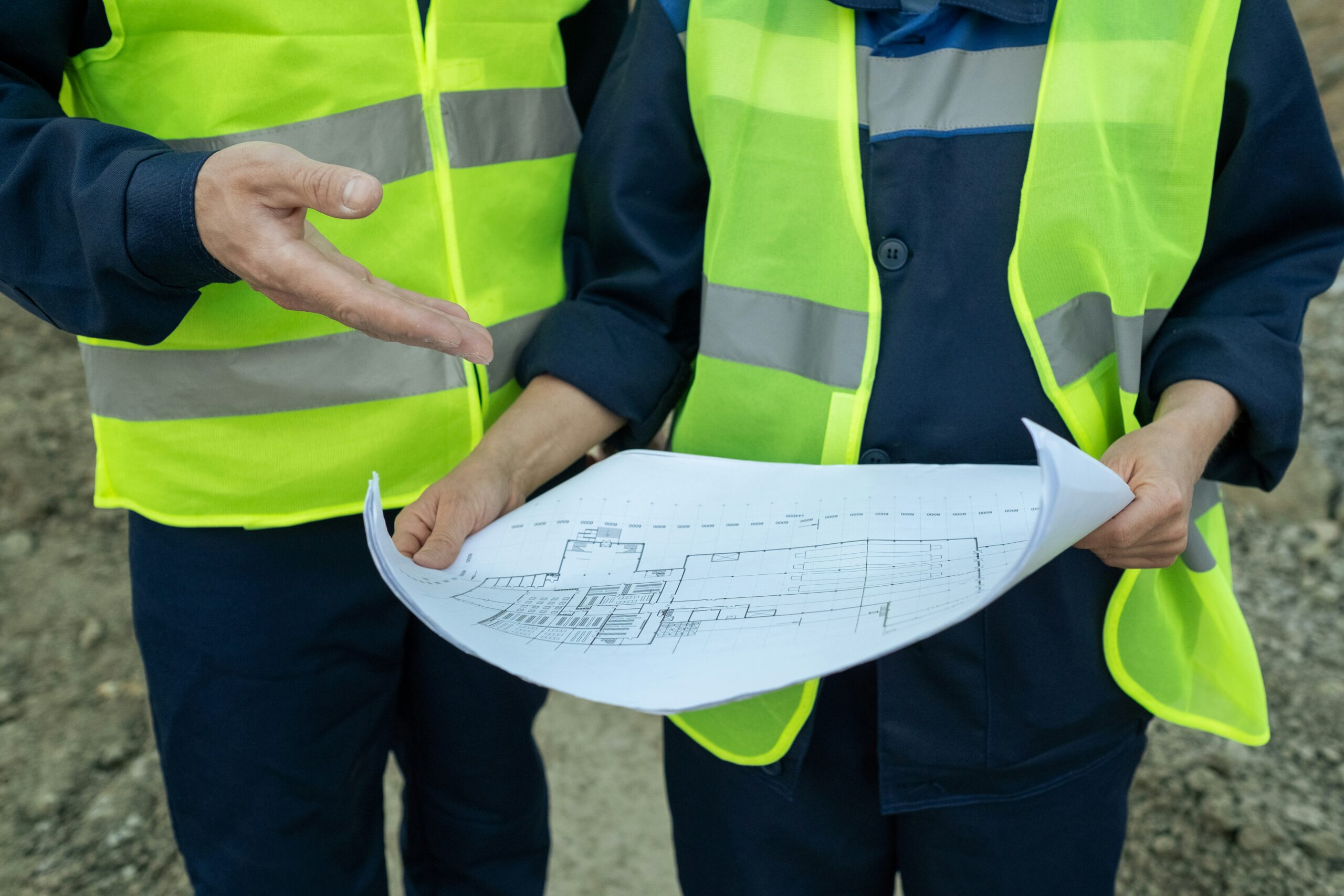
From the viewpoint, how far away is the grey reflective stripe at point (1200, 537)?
1184mm

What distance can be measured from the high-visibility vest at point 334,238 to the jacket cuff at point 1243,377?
0.79 metres

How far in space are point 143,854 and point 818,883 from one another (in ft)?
5.67

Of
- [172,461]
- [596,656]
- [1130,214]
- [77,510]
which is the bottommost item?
[77,510]

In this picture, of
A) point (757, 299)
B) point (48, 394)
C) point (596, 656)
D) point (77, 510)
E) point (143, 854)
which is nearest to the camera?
point (596, 656)

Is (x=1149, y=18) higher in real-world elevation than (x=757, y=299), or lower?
higher

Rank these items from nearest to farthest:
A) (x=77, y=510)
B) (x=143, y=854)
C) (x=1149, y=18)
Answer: (x=1149, y=18) → (x=143, y=854) → (x=77, y=510)

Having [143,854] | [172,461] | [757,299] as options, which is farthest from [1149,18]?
[143,854]

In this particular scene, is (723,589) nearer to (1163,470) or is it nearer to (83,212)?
(1163,470)

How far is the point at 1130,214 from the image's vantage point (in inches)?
42.1

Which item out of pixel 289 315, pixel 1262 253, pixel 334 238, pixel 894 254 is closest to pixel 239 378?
pixel 289 315

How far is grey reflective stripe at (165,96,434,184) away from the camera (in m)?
1.22

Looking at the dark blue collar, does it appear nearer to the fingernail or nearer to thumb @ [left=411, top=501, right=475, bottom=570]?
the fingernail

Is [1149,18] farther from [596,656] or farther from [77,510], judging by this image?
[77,510]

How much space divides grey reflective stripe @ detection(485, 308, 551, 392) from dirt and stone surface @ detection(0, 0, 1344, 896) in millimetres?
1459
